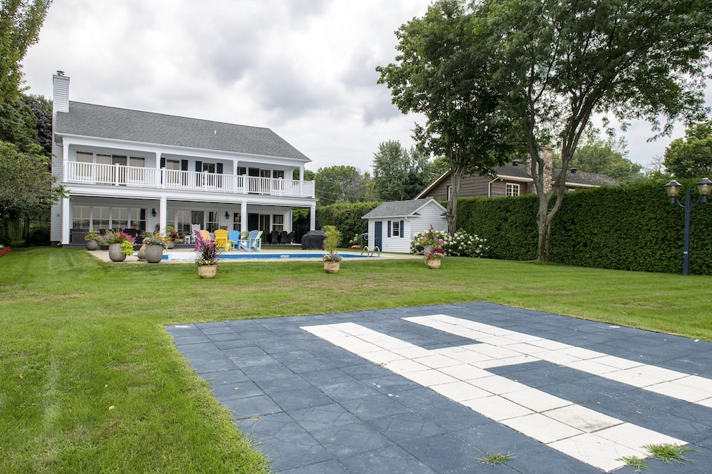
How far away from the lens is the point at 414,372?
12.6 feet

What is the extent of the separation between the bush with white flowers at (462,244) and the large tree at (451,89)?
87 cm

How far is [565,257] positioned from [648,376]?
48.9 ft

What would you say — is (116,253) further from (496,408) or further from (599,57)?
(599,57)

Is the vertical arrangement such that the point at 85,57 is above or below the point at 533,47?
below

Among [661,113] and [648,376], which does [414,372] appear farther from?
[661,113]

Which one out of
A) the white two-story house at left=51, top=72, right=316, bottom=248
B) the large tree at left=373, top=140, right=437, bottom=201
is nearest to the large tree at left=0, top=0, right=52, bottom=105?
the white two-story house at left=51, top=72, right=316, bottom=248

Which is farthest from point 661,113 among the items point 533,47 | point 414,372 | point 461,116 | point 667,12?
point 414,372

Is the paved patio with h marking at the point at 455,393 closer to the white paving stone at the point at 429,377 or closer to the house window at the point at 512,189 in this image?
the white paving stone at the point at 429,377

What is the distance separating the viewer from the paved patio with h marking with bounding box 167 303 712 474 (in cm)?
238

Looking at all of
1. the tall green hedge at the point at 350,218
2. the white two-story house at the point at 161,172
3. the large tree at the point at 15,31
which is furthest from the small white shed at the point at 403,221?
the large tree at the point at 15,31

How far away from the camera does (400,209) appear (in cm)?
2522

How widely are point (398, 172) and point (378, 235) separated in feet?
50.7

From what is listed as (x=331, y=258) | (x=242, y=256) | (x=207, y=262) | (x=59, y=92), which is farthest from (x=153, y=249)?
(x=59, y=92)

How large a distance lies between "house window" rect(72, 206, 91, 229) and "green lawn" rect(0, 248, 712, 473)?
A: 9721 millimetres
